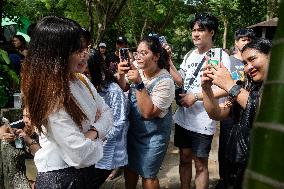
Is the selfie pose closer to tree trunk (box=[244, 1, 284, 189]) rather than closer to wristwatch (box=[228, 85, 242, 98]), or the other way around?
wristwatch (box=[228, 85, 242, 98])

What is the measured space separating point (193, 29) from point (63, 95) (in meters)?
2.04

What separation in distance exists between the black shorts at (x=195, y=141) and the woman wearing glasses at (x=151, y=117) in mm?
281

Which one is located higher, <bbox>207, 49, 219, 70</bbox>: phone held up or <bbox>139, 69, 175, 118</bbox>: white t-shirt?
<bbox>207, 49, 219, 70</bbox>: phone held up

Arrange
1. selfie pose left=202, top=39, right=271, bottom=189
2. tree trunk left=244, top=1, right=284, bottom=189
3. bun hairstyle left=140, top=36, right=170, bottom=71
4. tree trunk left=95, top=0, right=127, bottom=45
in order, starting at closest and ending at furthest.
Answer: tree trunk left=244, top=1, right=284, bottom=189 → selfie pose left=202, top=39, right=271, bottom=189 → bun hairstyle left=140, top=36, right=170, bottom=71 → tree trunk left=95, top=0, right=127, bottom=45

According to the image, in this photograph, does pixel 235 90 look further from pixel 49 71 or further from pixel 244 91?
pixel 49 71

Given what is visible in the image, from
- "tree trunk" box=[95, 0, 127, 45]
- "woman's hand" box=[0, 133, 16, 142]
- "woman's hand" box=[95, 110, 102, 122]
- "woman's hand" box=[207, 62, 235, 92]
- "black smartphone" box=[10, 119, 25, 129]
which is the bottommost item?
"woman's hand" box=[0, 133, 16, 142]

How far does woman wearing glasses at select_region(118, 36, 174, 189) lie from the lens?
3.11 metres

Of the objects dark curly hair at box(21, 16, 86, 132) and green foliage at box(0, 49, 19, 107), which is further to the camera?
green foliage at box(0, 49, 19, 107)

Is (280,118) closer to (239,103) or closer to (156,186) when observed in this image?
(239,103)

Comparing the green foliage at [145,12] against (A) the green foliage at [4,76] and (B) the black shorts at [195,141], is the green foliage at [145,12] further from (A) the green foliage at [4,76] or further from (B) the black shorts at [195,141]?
(B) the black shorts at [195,141]

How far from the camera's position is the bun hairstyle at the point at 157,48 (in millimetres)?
3219

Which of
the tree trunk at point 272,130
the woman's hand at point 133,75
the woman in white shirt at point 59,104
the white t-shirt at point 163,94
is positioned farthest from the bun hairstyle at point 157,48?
the tree trunk at point 272,130

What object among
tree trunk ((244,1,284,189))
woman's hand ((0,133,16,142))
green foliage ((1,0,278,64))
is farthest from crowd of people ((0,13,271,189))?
green foliage ((1,0,278,64))

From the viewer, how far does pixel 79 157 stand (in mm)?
1786
